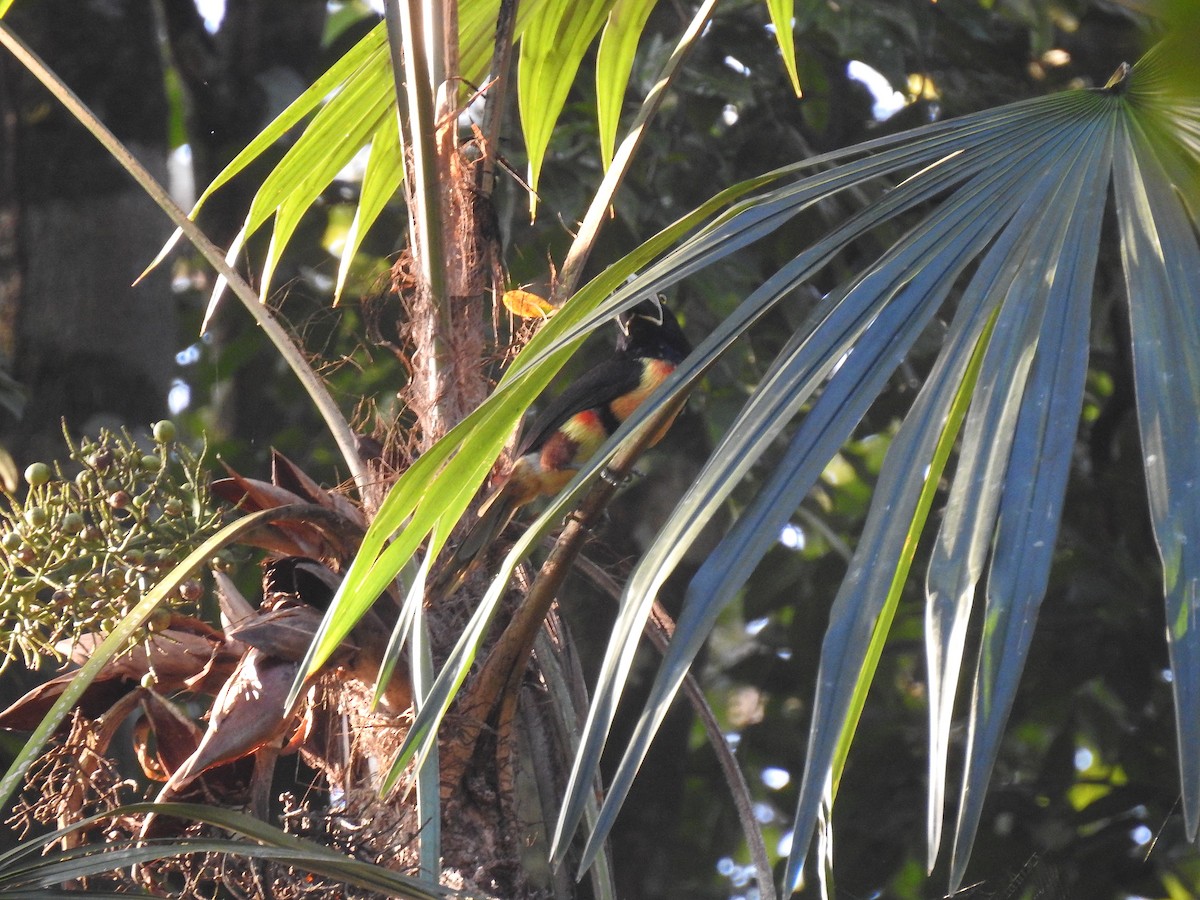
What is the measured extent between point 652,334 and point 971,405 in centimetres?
179

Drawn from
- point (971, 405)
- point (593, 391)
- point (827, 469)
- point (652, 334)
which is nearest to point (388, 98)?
point (593, 391)

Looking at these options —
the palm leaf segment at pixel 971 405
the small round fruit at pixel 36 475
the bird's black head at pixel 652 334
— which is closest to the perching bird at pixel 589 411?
the bird's black head at pixel 652 334

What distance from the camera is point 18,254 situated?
3131 mm

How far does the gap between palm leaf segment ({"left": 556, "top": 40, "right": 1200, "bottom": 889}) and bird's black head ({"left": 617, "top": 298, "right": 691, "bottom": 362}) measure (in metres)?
1.44

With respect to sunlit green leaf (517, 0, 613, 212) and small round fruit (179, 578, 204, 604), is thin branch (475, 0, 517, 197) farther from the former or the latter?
small round fruit (179, 578, 204, 604)

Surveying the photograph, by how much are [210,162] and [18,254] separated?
2.62ft

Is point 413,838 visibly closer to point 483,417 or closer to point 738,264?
point 483,417

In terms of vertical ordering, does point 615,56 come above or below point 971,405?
above

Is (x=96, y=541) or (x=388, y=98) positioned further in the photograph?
(x=388, y=98)

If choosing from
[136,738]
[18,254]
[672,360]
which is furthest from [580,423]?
[18,254]

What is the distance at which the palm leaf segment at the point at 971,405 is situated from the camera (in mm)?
824

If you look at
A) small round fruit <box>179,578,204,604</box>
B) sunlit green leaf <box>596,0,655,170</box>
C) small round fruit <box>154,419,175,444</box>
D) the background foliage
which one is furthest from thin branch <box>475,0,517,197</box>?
the background foliage

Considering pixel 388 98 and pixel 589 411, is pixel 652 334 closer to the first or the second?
pixel 589 411

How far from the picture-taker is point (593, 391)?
250cm
